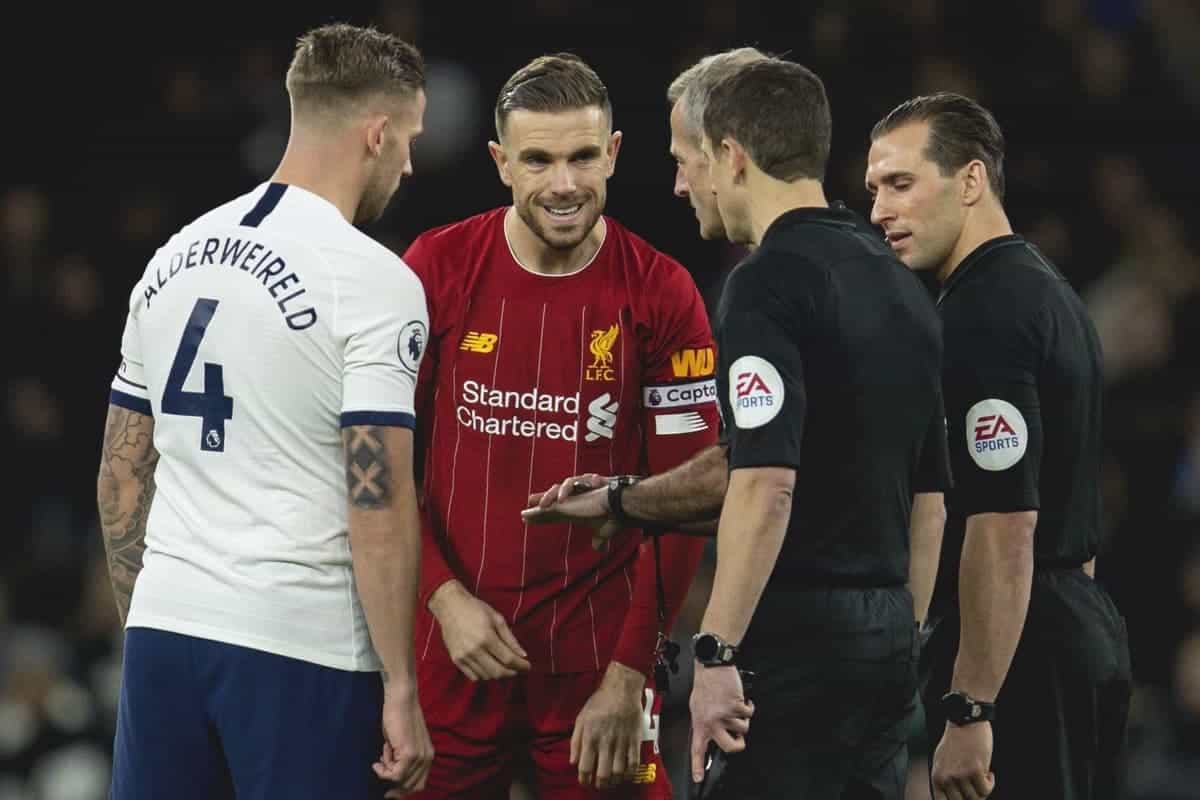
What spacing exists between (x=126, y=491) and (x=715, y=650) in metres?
1.42

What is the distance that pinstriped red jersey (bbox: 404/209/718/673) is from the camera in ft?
14.9

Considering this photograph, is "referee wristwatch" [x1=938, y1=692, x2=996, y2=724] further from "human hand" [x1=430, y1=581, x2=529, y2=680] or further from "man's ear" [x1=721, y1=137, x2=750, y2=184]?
"man's ear" [x1=721, y1=137, x2=750, y2=184]

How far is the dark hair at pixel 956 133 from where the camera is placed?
4586 mm

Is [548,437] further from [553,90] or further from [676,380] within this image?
[553,90]

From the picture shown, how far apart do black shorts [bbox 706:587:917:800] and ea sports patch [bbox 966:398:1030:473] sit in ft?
1.81

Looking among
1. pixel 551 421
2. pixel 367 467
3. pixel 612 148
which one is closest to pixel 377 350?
pixel 367 467

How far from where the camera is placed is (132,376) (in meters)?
4.03

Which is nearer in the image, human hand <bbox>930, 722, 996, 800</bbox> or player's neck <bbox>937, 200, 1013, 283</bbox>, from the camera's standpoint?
human hand <bbox>930, 722, 996, 800</bbox>

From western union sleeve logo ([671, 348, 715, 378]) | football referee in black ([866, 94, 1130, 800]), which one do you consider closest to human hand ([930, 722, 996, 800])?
football referee in black ([866, 94, 1130, 800])

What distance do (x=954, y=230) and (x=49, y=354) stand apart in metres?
5.62

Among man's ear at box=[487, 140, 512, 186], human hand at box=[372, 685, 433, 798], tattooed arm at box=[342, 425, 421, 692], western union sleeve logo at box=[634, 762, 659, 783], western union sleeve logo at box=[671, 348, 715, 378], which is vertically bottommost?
western union sleeve logo at box=[634, 762, 659, 783]

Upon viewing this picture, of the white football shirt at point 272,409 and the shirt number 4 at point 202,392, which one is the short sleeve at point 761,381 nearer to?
the white football shirt at point 272,409

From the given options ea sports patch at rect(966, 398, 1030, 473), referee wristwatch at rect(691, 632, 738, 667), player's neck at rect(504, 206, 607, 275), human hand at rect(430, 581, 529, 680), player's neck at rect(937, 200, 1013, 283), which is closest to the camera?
referee wristwatch at rect(691, 632, 738, 667)

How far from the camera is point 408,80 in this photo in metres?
4.10
